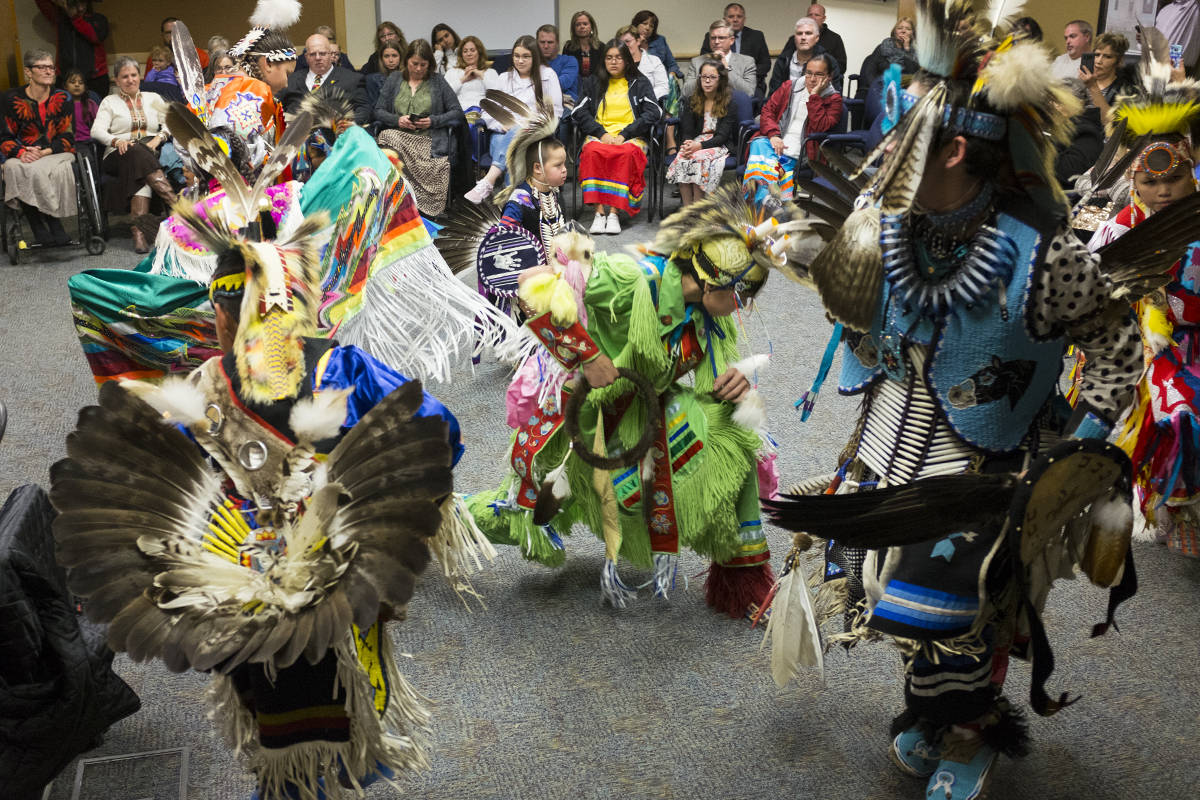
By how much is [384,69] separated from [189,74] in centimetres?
469

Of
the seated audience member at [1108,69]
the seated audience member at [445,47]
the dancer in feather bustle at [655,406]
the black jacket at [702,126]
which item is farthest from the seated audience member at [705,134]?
the dancer in feather bustle at [655,406]

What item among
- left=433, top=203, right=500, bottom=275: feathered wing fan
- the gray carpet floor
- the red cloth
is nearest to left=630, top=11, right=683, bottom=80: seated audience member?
the red cloth

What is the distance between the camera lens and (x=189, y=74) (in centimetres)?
356

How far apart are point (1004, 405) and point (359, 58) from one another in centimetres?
930

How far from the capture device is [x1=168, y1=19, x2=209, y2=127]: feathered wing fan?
138 inches

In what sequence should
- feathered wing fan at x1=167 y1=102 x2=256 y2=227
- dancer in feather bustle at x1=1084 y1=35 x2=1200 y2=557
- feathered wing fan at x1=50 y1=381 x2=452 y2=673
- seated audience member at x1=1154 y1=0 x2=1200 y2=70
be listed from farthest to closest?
seated audience member at x1=1154 y1=0 x2=1200 y2=70 < dancer in feather bustle at x1=1084 y1=35 x2=1200 y2=557 < feathered wing fan at x1=167 y1=102 x2=256 y2=227 < feathered wing fan at x1=50 y1=381 x2=452 y2=673

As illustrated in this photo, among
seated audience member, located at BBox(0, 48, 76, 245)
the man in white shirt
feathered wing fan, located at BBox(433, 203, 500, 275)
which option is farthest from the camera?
seated audience member, located at BBox(0, 48, 76, 245)

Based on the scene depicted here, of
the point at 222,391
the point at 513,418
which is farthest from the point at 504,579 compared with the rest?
the point at 222,391

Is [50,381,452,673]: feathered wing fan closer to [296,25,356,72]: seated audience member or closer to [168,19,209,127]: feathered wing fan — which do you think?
[168,19,209,127]: feathered wing fan

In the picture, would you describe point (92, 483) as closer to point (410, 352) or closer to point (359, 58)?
point (410, 352)

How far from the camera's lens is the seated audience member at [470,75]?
308 inches

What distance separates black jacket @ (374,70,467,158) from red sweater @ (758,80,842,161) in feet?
6.58

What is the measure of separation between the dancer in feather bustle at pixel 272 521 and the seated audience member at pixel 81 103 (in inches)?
234

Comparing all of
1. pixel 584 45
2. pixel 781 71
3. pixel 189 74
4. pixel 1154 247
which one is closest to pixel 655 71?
pixel 584 45
